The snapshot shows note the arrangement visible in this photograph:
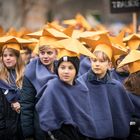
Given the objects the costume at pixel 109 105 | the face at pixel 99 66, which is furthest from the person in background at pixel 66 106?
the face at pixel 99 66

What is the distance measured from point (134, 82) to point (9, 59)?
1680 millimetres

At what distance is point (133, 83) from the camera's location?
25.4 ft

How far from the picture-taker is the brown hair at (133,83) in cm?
774

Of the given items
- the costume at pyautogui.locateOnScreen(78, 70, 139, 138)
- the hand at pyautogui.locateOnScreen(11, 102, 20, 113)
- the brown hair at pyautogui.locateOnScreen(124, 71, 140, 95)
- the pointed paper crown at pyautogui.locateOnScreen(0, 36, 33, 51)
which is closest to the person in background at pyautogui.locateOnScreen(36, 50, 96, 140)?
the costume at pyautogui.locateOnScreen(78, 70, 139, 138)

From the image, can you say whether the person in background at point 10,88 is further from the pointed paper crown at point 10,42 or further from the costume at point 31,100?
the costume at point 31,100

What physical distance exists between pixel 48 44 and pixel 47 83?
835 millimetres

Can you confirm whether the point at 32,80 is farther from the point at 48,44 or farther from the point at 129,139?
the point at 129,139

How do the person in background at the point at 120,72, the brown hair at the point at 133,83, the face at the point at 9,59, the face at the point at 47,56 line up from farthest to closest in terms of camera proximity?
the person in background at the point at 120,72 → the face at the point at 9,59 → the brown hair at the point at 133,83 → the face at the point at 47,56

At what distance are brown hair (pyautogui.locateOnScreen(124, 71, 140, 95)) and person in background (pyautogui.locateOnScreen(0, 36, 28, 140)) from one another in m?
1.39

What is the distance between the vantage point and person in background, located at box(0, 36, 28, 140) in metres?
7.66

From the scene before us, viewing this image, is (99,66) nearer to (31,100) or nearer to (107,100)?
(107,100)

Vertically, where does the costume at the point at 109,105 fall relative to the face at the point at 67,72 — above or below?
below

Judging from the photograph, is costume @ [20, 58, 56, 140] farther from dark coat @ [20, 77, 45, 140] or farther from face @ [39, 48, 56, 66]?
face @ [39, 48, 56, 66]

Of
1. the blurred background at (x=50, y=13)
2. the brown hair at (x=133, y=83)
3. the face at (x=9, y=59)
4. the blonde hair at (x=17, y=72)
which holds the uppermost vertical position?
the blurred background at (x=50, y=13)
